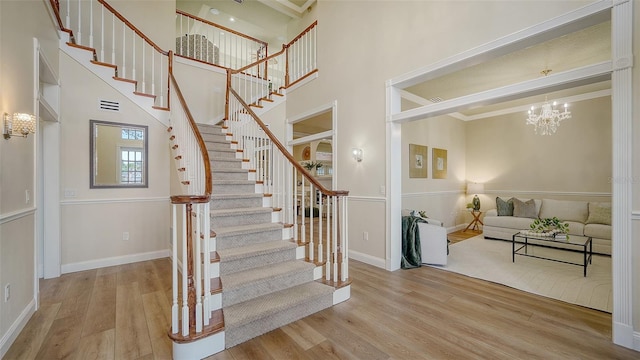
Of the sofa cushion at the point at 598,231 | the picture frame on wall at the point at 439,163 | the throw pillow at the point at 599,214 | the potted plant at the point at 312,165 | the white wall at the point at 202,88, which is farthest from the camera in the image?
the potted plant at the point at 312,165

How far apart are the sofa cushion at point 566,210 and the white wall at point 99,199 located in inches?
293

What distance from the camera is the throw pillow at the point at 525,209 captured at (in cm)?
554

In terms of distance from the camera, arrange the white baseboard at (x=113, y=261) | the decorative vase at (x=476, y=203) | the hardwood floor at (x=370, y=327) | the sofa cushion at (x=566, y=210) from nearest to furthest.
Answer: the hardwood floor at (x=370, y=327) → the white baseboard at (x=113, y=261) → the sofa cushion at (x=566, y=210) → the decorative vase at (x=476, y=203)

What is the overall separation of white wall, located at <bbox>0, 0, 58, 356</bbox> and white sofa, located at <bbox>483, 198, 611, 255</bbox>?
714cm

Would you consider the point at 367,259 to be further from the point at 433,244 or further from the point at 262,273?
the point at 262,273

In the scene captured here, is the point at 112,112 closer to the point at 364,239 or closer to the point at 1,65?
the point at 1,65

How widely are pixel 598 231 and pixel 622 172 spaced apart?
11.8ft

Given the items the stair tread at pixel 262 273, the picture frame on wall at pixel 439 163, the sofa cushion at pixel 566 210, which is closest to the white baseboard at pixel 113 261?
the stair tread at pixel 262 273

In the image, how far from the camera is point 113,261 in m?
3.93

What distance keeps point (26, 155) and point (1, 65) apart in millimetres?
843

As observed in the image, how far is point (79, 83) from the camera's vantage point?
3.76 m

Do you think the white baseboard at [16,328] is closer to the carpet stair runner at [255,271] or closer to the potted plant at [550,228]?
the carpet stair runner at [255,271]

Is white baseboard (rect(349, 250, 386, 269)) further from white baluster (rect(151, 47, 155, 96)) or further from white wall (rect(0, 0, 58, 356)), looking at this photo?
white baluster (rect(151, 47, 155, 96))

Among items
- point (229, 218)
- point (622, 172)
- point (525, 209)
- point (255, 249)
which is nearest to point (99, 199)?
point (229, 218)
